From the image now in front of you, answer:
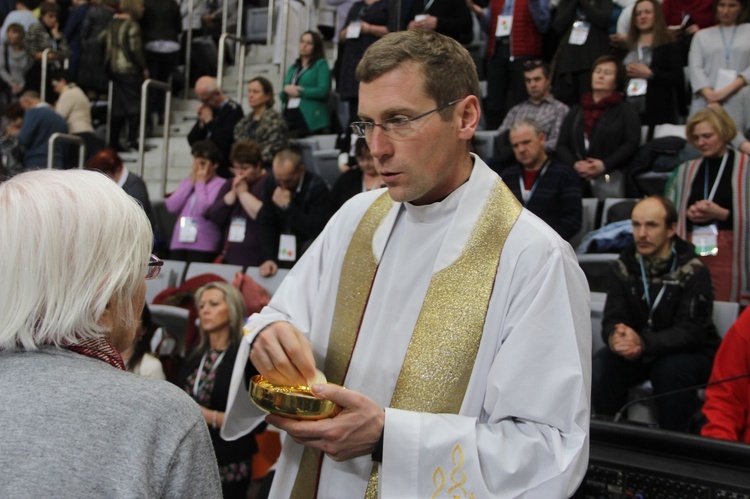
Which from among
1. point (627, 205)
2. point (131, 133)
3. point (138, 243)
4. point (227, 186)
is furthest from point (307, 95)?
point (138, 243)

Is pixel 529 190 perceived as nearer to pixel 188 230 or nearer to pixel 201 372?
pixel 201 372

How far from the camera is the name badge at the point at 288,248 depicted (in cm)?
623

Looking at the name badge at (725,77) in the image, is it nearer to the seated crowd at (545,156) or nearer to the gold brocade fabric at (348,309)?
the seated crowd at (545,156)

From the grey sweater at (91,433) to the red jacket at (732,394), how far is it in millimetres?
2319

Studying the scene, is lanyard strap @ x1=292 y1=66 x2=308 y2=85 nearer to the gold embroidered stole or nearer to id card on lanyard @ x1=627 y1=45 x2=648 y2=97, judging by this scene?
id card on lanyard @ x1=627 y1=45 x2=648 y2=97

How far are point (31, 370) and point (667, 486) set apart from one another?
1.79 meters

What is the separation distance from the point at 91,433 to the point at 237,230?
17.8ft

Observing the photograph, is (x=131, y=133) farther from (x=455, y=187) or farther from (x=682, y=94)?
(x=455, y=187)

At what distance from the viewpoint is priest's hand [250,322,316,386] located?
1889mm

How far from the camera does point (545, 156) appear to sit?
18.5 ft

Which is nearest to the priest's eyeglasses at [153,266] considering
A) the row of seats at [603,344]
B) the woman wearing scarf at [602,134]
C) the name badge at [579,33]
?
the row of seats at [603,344]

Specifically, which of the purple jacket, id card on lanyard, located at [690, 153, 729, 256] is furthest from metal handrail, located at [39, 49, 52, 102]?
id card on lanyard, located at [690, 153, 729, 256]

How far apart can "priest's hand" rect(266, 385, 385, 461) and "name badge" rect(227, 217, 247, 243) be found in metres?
4.92

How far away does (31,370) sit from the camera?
1.37m
